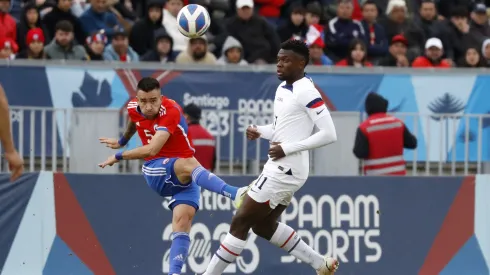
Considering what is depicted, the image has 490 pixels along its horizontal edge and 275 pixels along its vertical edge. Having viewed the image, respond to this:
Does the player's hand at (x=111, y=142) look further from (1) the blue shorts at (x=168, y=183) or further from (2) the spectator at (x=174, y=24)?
(2) the spectator at (x=174, y=24)

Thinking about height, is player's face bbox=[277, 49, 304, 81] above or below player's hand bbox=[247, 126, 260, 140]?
above

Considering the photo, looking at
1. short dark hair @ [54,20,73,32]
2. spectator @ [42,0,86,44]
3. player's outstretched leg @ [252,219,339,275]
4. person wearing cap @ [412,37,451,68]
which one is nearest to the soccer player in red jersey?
player's outstretched leg @ [252,219,339,275]

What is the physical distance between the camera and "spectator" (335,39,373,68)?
1939 cm

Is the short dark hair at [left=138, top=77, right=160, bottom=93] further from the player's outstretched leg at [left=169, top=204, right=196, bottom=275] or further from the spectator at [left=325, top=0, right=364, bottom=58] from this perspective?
the spectator at [left=325, top=0, right=364, bottom=58]

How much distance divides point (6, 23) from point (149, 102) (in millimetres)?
6537

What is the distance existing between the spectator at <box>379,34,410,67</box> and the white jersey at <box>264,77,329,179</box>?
7505mm

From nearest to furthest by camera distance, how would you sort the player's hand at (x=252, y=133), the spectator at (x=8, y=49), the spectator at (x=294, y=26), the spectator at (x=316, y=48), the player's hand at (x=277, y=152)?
the player's hand at (x=277, y=152), the player's hand at (x=252, y=133), the spectator at (x=8, y=49), the spectator at (x=316, y=48), the spectator at (x=294, y=26)

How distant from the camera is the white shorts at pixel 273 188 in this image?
12.5 meters

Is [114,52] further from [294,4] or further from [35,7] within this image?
[294,4]

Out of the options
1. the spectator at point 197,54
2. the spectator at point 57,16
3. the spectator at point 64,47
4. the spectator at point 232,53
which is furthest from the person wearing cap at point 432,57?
the spectator at point 57,16

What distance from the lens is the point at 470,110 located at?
1814 cm

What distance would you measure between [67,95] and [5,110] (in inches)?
309

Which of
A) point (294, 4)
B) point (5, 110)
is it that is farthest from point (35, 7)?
point (5, 110)

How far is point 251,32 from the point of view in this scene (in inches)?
784
